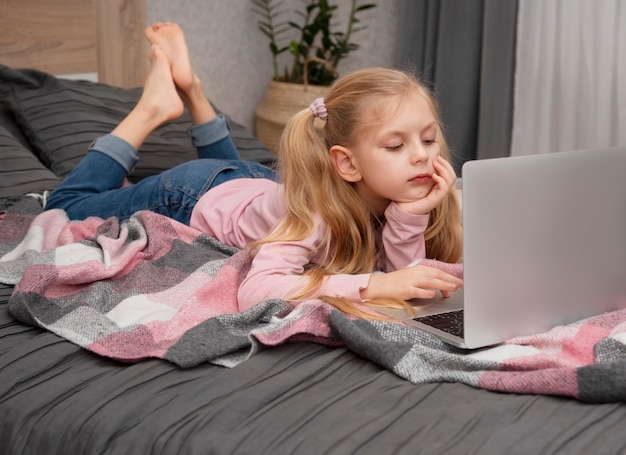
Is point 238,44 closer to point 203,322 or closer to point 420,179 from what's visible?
point 420,179

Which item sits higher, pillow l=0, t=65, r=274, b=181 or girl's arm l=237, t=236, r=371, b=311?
pillow l=0, t=65, r=274, b=181

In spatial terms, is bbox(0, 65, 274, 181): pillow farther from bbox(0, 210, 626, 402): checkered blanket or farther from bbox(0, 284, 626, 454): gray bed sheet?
bbox(0, 284, 626, 454): gray bed sheet

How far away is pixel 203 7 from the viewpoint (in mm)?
3088

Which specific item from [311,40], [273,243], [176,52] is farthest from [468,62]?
[273,243]

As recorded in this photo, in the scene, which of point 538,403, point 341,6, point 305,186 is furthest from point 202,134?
point 341,6

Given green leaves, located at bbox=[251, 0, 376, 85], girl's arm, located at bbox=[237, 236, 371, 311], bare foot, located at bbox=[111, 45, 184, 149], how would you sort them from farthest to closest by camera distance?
green leaves, located at bbox=[251, 0, 376, 85]
bare foot, located at bbox=[111, 45, 184, 149]
girl's arm, located at bbox=[237, 236, 371, 311]

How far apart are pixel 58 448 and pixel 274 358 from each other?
279mm

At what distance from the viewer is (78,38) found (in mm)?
2518

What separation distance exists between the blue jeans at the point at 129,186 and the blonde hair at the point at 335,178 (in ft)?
0.99

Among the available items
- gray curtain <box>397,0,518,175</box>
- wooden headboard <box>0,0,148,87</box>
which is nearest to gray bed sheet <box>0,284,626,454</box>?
wooden headboard <box>0,0,148,87</box>

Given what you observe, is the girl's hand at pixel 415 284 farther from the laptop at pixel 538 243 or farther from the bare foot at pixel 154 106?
the bare foot at pixel 154 106

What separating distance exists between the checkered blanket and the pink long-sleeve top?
0.05 m

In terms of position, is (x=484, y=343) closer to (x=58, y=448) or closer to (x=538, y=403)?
(x=538, y=403)

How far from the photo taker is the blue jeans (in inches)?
66.9
